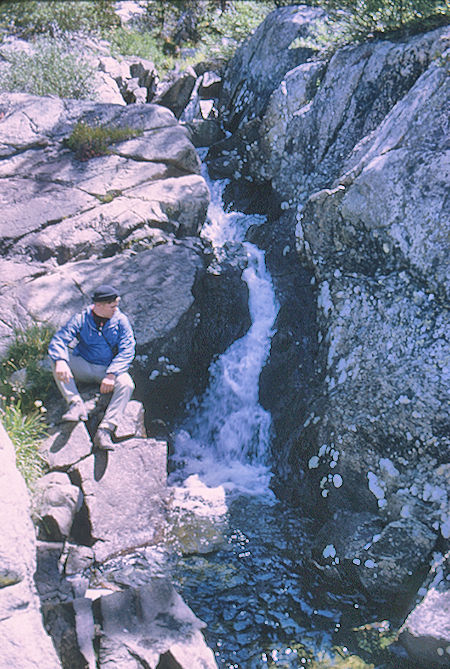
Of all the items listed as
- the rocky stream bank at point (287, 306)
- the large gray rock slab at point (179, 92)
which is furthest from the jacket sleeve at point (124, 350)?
the large gray rock slab at point (179, 92)

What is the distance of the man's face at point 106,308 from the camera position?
7734 millimetres

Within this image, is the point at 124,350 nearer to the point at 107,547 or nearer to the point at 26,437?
the point at 26,437

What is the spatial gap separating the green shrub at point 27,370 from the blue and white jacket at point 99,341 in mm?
485

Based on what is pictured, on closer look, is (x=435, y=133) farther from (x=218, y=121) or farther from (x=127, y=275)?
(x=218, y=121)

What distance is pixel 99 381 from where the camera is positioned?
8.12 m

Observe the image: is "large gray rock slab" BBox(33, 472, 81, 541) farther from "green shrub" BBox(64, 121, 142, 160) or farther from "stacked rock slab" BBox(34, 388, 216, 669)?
"green shrub" BBox(64, 121, 142, 160)

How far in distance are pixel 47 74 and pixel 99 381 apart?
9.20 metres

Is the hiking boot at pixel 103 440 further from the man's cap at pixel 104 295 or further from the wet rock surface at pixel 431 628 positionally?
the wet rock surface at pixel 431 628

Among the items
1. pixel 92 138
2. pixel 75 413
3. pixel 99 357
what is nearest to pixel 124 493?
pixel 75 413

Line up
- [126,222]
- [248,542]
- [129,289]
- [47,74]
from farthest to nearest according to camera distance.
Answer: [47,74] < [126,222] < [129,289] < [248,542]

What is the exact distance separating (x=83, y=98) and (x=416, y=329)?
34.8 ft

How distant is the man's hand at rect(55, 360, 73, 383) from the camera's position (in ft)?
24.9

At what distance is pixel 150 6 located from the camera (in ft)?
73.0

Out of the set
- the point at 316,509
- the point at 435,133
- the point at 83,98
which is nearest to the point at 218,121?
the point at 83,98
